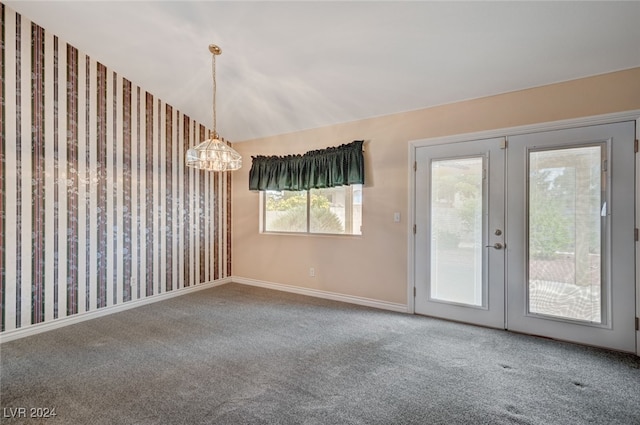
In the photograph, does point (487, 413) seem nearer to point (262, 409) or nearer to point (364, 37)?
point (262, 409)

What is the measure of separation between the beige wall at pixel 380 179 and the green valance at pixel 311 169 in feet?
0.45

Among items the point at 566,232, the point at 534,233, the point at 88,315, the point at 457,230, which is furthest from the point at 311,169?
the point at 88,315

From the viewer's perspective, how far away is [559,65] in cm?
286

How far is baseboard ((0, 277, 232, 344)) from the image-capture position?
3.19 metres

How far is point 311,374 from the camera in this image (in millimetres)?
2451

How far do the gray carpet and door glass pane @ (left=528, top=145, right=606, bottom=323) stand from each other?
439 mm

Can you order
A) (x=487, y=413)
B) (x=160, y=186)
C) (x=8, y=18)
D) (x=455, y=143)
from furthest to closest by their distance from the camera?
(x=160, y=186) → (x=455, y=143) → (x=8, y=18) → (x=487, y=413)

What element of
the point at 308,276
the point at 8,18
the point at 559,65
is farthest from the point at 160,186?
the point at 559,65

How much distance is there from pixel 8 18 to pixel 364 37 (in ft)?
11.9

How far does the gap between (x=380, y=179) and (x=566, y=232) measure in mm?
2048

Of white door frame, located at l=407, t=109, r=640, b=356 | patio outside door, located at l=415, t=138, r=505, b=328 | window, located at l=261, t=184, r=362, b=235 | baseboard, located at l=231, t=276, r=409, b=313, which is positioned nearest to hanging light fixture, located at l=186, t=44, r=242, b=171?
window, located at l=261, t=184, r=362, b=235

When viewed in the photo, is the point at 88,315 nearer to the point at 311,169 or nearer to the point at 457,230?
the point at 311,169

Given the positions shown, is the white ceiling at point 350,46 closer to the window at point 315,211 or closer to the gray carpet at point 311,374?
the window at point 315,211

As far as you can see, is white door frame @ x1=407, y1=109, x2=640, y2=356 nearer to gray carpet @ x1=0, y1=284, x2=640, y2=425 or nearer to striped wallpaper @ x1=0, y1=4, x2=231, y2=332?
gray carpet @ x1=0, y1=284, x2=640, y2=425
